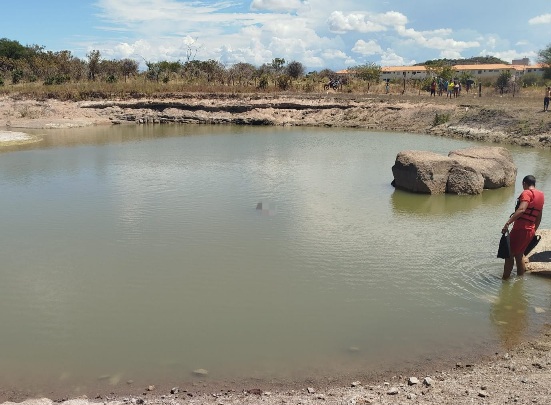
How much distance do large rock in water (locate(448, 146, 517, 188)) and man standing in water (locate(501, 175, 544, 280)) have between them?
7344 millimetres

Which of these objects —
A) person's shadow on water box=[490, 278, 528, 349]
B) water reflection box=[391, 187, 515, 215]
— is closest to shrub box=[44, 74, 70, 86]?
water reflection box=[391, 187, 515, 215]

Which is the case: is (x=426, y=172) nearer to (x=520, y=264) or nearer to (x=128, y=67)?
(x=520, y=264)

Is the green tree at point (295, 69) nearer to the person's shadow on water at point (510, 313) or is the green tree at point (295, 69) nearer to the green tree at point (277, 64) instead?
the green tree at point (277, 64)

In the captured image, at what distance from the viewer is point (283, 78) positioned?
5006cm

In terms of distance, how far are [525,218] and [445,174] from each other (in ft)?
24.0

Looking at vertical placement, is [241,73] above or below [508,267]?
above

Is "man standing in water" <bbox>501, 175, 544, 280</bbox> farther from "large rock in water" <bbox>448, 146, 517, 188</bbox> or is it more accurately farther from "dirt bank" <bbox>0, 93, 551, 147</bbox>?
"dirt bank" <bbox>0, 93, 551, 147</bbox>

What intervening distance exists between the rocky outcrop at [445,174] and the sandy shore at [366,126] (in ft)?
29.1

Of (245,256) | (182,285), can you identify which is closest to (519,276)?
(245,256)

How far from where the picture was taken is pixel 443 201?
48.6 ft

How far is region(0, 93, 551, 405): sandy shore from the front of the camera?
213 inches

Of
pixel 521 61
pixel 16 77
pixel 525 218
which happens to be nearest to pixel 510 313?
pixel 525 218

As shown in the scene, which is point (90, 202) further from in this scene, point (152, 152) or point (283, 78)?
point (283, 78)

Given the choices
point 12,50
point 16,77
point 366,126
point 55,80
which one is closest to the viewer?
point 366,126
